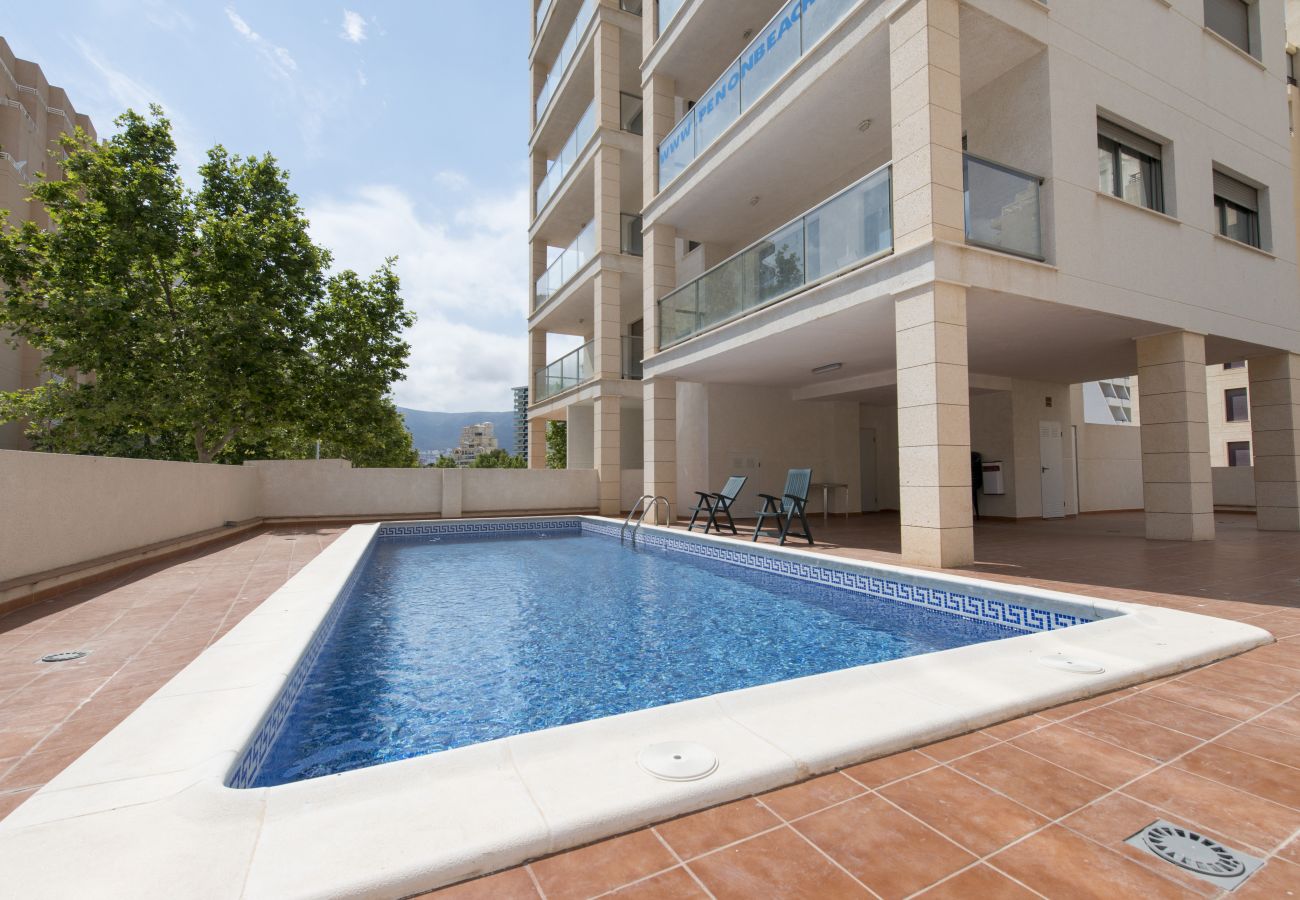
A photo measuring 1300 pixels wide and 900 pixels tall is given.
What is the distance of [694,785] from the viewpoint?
1.82 meters

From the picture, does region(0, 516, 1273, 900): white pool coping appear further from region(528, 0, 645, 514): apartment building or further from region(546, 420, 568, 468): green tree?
region(546, 420, 568, 468): green tree

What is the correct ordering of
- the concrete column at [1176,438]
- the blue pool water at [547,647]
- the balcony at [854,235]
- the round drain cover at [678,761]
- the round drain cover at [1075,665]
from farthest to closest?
the concrete column at [1176,438], the balcony at [854,235], the blue pool water at [547,647], the round drain cover at [1075,665], the round drain cover at [678,761]

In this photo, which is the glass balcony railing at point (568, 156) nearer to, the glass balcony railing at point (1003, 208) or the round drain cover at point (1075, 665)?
the glass balcony railing at point (1003, 208)

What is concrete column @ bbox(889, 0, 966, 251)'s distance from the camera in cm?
629

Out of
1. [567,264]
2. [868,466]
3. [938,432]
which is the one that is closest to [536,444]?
[567,264]

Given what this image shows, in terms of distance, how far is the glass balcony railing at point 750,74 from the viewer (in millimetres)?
7973

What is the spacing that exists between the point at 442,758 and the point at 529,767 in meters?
0.31

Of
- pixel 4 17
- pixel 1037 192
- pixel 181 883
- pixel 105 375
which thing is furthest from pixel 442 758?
pixel 4 17

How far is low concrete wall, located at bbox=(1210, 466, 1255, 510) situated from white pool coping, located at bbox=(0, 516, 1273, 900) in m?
17.5

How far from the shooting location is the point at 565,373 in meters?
17.3

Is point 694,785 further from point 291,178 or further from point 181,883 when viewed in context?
point 291,178

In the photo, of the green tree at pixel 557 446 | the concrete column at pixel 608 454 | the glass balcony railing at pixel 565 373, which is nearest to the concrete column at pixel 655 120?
the glass balcony railing at pixel 565 373

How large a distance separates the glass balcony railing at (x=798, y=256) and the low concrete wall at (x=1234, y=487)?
14.7 meters

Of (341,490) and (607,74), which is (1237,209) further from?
(341,490)
